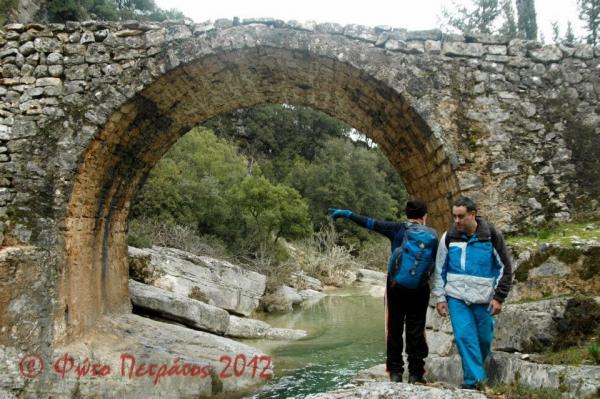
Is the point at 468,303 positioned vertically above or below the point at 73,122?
below

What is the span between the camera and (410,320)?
4.29m

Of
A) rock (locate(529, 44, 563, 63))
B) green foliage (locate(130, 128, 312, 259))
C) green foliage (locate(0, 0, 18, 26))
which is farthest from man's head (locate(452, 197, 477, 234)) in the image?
green foliage (locate(0, 0, 18, 26))

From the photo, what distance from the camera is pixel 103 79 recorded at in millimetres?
5965

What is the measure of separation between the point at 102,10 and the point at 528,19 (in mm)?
19315

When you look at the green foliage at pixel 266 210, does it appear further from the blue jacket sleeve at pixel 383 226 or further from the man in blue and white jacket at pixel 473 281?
the man in blue and white jacket at pixel 473 281

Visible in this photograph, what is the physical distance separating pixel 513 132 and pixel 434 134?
0.95 metres

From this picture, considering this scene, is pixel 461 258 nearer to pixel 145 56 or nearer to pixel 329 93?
pixel 329 93

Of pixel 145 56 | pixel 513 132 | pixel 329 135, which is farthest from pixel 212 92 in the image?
pixel 329 135

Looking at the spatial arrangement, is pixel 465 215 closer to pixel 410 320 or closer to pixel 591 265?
pixel 410 320

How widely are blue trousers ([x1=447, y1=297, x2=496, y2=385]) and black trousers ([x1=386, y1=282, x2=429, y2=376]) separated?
371mm

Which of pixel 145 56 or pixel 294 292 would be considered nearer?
pixel 145 56

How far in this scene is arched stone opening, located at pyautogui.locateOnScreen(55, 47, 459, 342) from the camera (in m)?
5.98

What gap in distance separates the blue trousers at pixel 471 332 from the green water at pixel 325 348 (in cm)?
357

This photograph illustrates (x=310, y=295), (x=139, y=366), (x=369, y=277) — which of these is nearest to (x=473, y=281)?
(x=139, y=366)
